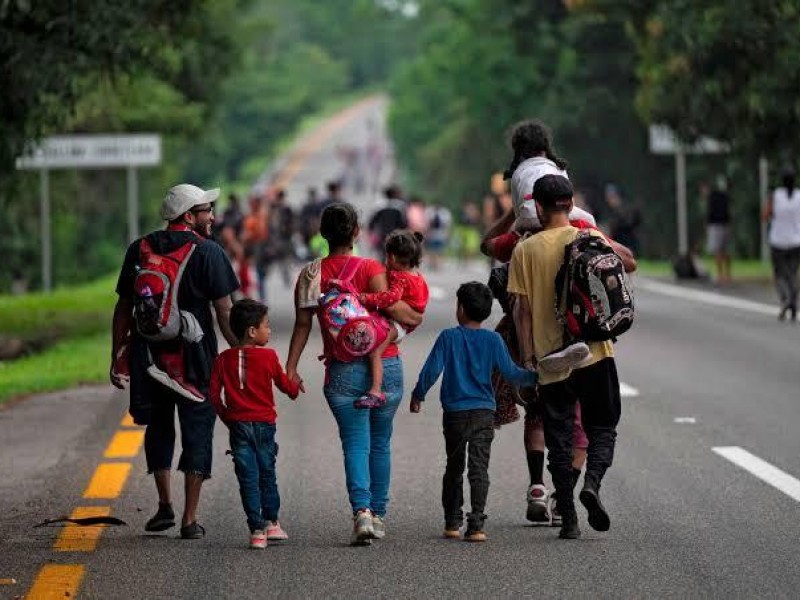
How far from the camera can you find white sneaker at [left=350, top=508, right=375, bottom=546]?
9461mm

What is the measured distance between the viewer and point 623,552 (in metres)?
9.20

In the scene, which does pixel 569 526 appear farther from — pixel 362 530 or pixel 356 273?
pixel 356 273

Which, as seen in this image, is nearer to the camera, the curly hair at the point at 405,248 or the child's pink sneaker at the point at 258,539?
the child's pink sneaker at the point at 258,539

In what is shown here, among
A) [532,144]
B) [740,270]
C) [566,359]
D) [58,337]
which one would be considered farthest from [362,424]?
[740,270]

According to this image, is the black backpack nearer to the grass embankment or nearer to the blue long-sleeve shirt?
the blue long-sleeve shirt

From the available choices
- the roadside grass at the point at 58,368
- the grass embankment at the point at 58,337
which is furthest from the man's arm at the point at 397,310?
the grass embankment at the point at 58,337

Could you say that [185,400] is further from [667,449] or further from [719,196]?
[719,196]

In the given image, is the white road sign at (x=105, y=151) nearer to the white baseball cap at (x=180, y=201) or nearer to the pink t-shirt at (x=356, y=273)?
the white baseball cap at (x=180, y=201)

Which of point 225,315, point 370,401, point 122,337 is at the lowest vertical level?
point 370,401

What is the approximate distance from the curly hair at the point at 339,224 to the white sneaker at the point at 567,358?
94cm

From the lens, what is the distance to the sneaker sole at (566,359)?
31.0ft

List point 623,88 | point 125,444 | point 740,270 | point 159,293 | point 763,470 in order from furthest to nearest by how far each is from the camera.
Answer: point 623,88 → point 740,270 → point 125,444 → point 763,470 → point 159,293

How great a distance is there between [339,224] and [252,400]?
80 cm

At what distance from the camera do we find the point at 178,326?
9914mm
